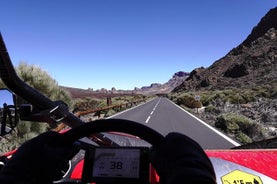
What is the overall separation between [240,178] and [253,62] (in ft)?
457

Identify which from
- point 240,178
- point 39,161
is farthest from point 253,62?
point 39,161

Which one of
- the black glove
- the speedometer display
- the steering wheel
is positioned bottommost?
the speedometer display

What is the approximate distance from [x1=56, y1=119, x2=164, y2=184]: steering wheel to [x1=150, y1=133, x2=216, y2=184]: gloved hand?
4cm

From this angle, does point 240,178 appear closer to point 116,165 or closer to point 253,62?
point 116,165

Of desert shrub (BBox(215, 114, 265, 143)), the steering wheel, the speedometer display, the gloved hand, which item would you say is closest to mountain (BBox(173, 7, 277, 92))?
desert shrub (BBox(215, 114, 265, 143))

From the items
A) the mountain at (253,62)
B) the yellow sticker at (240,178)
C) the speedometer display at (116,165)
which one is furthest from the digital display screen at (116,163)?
the mountain at (253,62)

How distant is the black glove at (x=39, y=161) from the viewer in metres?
1.24

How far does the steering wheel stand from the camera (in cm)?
146

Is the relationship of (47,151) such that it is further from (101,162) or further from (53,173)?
(101,162)

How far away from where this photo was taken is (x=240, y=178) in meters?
2.53

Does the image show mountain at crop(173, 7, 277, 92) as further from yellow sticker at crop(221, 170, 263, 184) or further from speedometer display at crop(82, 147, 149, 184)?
speedometer display at crop(82, 147, 149, 184)

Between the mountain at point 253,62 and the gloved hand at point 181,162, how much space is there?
108592 millimetres

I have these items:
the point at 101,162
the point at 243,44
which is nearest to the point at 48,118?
the point at 101,162

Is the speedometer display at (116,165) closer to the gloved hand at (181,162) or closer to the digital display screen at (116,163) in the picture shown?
the digital display screen at (116,163)
